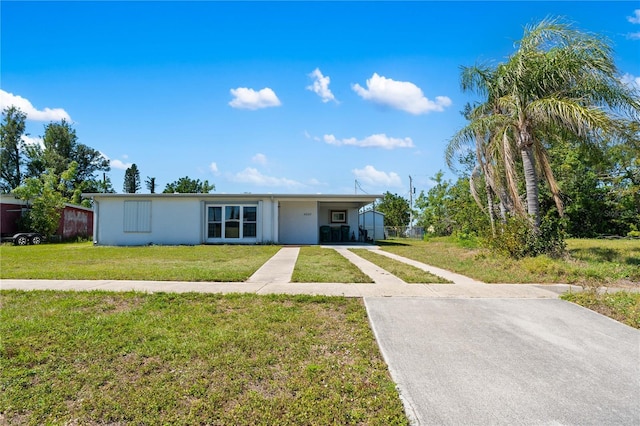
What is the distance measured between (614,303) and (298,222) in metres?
15.7

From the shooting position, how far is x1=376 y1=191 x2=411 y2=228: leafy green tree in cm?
3925

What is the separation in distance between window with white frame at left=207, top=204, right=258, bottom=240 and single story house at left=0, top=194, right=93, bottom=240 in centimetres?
1211

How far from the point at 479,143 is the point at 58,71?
44.0ft

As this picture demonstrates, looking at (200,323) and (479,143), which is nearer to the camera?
(200,323)

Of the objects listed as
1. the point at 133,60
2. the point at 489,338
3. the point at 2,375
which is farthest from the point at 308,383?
the point at 133,60

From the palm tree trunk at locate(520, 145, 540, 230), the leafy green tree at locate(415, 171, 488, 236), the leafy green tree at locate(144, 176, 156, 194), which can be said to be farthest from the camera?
the leafy green tree at locate(144, 176, 156, 194)

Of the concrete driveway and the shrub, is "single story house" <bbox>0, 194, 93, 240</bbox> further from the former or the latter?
the shrub

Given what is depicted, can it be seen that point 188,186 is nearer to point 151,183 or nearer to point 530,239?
point 151,183

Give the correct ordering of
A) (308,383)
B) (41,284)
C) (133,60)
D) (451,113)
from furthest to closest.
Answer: (451,113)
(133,60)
(41,284)
(308,383)

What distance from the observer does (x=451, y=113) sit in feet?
51.4

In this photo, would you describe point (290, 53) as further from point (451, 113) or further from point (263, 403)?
point (263, 403)

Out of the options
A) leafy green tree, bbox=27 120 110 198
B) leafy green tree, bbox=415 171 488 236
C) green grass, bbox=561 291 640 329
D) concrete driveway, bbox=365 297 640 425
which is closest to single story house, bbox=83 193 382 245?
leafy green tree, bbox=415 171 488 236

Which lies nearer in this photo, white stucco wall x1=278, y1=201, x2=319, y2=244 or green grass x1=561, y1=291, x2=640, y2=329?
green grass x1=561, y1=291, x2=640, y2=329

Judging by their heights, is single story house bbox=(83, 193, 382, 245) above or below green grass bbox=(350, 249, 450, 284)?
above
